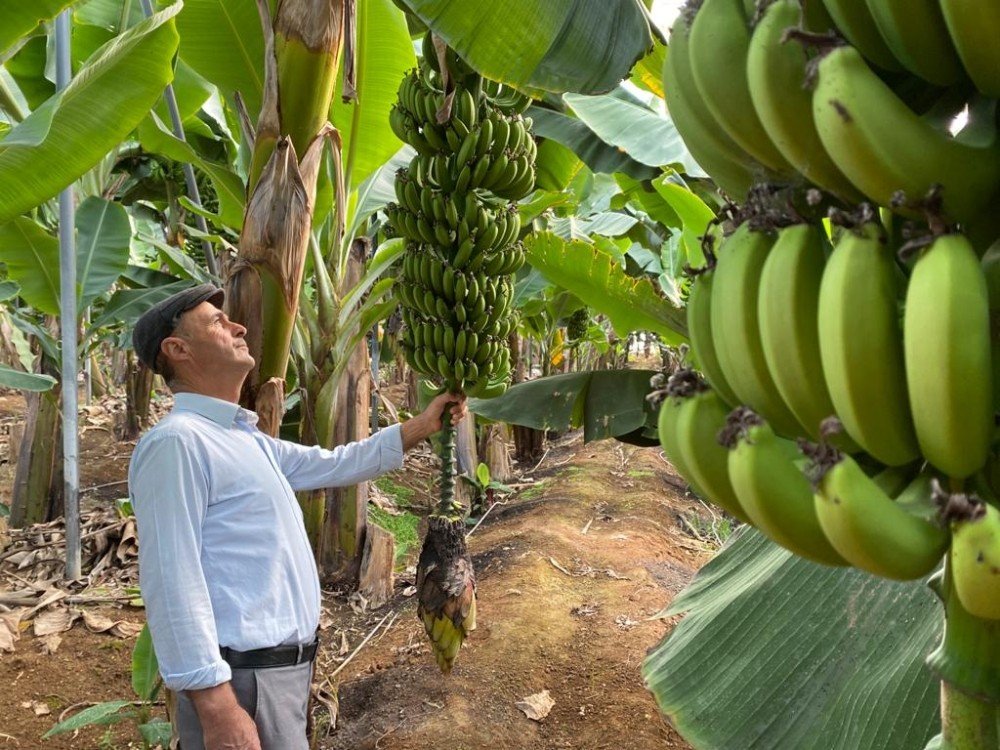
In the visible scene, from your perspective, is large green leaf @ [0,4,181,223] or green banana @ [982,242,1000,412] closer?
green banana @ [982,242,1000,412]

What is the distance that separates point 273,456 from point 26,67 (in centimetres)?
305

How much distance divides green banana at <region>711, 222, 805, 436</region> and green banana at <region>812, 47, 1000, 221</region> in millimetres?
115

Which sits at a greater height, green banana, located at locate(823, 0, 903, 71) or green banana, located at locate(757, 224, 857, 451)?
green banana, located at locate(823, 0, 903, 71)

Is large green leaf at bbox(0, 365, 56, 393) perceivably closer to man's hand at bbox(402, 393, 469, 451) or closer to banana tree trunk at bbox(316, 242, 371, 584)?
banana tree trunk at bbox(316, 242, 371, 584)

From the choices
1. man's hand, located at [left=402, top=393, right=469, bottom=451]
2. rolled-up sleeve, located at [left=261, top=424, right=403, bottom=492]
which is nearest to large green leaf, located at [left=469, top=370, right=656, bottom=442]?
man's hand, located at [left=402, top=393, right=469, bottom=451]

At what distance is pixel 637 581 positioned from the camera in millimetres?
4199

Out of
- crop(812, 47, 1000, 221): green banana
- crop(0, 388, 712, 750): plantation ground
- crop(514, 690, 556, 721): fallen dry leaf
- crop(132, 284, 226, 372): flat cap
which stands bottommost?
crop(514, 690, 556, 721): fallen dry leaf

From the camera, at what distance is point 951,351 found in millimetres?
602

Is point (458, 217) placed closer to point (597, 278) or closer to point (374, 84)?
point (597, 278)

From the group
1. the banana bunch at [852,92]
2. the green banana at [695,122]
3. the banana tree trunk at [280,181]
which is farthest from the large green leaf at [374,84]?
the banana bunch at [852,92]

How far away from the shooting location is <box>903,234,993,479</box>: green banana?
604mm

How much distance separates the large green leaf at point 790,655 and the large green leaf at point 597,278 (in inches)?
42.6

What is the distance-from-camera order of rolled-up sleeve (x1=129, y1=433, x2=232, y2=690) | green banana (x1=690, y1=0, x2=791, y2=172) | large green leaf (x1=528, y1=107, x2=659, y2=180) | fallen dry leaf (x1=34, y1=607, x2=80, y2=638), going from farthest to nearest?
1. fallen dry leaf (x1=34, y1=607, x2=80, y2=638)
2. large green leaf (x1=528, y1=107, x2=659, y2=180)
3. rolled-up sleeve (x1=129, y1=433, x2=232, y2=690)
4. green banana (x1=690, y1=0, x2=791, y2=172)

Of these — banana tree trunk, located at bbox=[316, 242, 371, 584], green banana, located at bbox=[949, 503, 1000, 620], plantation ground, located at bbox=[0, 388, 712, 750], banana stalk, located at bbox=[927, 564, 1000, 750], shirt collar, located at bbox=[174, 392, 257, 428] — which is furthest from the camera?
banana tree trunk, located at bbox=[316, 242, 371, 584]
